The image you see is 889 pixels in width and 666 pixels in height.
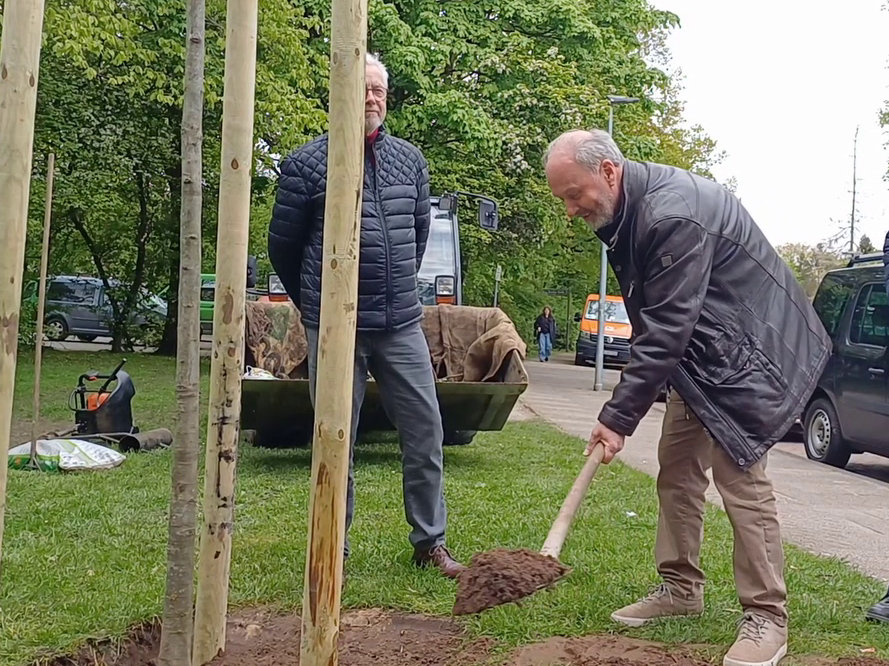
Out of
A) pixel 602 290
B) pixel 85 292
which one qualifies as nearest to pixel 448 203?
pixel 602 290

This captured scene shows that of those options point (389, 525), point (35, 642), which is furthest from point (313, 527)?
point (389, 525)

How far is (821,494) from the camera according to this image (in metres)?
8.04

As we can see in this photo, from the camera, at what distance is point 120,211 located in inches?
901

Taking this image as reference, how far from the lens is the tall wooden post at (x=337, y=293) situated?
2.44 meters

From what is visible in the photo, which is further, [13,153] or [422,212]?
[422,212]

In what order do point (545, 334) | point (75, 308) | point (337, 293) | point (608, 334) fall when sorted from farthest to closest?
1. point (545, 334)
2. point (608, 334)
3. point (75, 308)
4. point (337, 293)

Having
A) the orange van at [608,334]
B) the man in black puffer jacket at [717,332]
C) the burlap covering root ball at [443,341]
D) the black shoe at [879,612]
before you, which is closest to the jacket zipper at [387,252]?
the man in black puffer jacket at [717,332]

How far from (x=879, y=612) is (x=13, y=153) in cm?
350

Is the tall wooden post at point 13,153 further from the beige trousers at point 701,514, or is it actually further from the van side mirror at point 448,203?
the van side mirror at point 448,203

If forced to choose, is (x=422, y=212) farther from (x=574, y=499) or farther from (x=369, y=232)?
(x=574, y=499)

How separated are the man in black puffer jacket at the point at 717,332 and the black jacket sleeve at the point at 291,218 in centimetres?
122

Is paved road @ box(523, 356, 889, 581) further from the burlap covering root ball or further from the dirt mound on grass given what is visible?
the dirt mound on grass

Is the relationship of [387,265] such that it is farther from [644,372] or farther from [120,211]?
[120,211]

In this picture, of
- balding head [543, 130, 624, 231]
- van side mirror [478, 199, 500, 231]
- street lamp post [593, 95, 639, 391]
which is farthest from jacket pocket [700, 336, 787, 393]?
street lamp post [593, 95, 639, 391]
